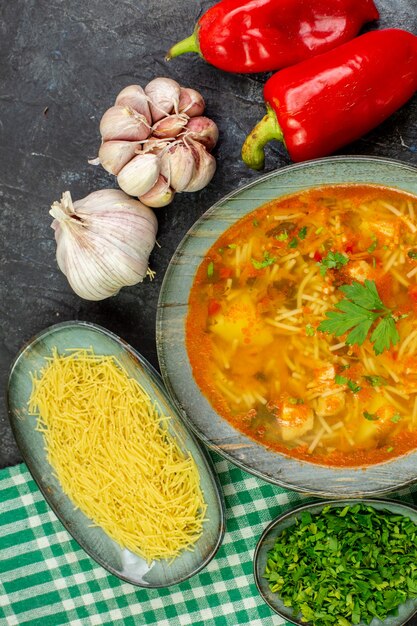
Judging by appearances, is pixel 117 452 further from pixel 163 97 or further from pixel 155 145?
pixel 163 97

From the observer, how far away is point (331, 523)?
3.02m

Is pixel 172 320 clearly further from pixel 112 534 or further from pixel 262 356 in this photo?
pixel 112 534

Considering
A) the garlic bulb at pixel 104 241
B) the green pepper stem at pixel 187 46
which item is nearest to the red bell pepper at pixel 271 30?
the green pepper stem at pixel 187 46

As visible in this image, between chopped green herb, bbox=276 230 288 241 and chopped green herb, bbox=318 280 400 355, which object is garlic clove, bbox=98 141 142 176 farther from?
chopped green herb, bbox=318 280 400 355

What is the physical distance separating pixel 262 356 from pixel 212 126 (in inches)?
35.4

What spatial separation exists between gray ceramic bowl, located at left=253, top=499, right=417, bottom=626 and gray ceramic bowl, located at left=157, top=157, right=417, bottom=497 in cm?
36

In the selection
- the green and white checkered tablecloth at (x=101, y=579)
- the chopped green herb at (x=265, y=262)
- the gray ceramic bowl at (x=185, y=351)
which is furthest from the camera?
the green and white checkered tablecloth at (x=101, y=579)

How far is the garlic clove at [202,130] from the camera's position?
2.84 meters

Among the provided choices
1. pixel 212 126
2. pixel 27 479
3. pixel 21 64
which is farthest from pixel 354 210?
pixel 27 479

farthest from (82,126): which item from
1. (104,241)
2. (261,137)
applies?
(261,137)

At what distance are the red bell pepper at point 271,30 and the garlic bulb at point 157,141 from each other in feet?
0.61

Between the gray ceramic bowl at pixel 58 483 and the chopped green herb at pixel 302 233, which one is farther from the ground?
the chopped green herb at pixel 302 233

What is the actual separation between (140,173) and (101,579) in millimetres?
1800

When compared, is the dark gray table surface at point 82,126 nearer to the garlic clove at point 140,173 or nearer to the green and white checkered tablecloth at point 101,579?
the garlic clove at point 140,173
